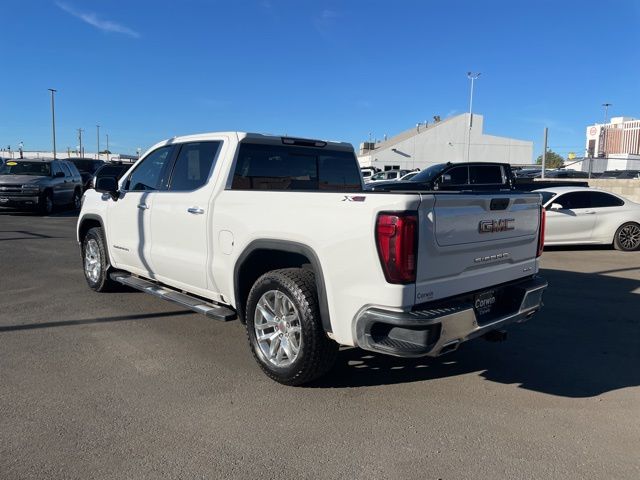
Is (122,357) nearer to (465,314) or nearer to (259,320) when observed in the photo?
(259,320)

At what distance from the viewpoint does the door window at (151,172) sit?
5305 mm

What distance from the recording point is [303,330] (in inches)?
143

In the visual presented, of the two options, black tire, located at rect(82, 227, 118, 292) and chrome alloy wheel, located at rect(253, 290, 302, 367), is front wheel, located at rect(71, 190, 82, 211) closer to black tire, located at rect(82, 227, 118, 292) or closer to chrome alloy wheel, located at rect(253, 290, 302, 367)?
black tire, located at rect(82, 227, 118, 292)

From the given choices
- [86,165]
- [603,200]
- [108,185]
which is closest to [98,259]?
[108,185]

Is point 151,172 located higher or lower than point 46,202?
higher

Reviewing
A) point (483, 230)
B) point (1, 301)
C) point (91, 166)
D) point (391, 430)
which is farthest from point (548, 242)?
point (91, 166)

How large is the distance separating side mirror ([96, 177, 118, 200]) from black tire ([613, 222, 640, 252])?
10090mm

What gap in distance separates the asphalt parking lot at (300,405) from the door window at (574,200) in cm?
581

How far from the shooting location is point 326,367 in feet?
12.3

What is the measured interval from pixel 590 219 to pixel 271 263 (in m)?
9.11

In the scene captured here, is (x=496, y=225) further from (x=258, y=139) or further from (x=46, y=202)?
(x=46, y=202)

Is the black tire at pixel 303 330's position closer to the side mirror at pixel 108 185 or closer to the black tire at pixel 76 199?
the side mirror at pixel 108 185

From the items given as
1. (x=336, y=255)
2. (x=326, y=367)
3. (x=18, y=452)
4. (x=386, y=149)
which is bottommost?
(x=18, y=452)

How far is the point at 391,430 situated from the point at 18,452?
223 cm
